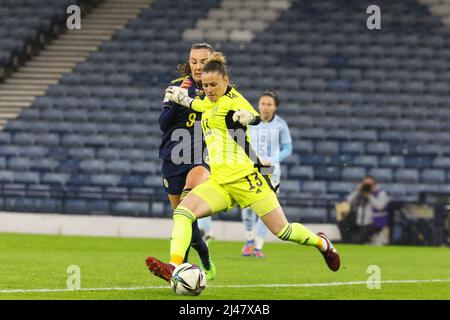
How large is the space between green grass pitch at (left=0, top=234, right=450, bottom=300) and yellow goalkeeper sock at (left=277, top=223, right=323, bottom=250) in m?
0.40

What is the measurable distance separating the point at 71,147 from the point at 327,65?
5919 millimetres

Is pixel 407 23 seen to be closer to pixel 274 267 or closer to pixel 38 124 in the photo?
pixel 38 124

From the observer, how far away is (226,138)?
8281 millimetres

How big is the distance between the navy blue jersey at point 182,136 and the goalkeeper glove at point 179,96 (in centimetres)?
48

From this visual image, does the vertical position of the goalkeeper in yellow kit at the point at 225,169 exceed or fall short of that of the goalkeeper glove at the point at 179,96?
it falls short

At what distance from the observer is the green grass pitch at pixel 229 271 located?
817 cm

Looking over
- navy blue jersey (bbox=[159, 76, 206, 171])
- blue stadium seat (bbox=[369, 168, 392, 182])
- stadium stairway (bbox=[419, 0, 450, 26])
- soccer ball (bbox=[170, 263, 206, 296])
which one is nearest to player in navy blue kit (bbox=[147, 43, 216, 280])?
navy blue jersey (bbox=[159, 76, 206, 171])

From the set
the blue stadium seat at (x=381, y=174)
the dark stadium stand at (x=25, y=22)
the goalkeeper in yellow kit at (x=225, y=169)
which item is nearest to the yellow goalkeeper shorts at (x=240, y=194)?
the goalkeeper in yellow kit at (x=225, y=169)

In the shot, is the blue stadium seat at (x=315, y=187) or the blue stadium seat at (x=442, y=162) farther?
the blue stadium seat at (x=442, y=162)

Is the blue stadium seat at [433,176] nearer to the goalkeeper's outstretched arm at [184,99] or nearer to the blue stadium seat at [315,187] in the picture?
the blue stadium seat at [315,187]

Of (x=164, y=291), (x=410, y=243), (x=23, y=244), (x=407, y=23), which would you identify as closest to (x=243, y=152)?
(x=164, y=291)

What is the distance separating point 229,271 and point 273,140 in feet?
10.5

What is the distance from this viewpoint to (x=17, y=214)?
18875 millimetres

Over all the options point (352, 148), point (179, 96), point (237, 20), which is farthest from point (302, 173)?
point (179, 96)
